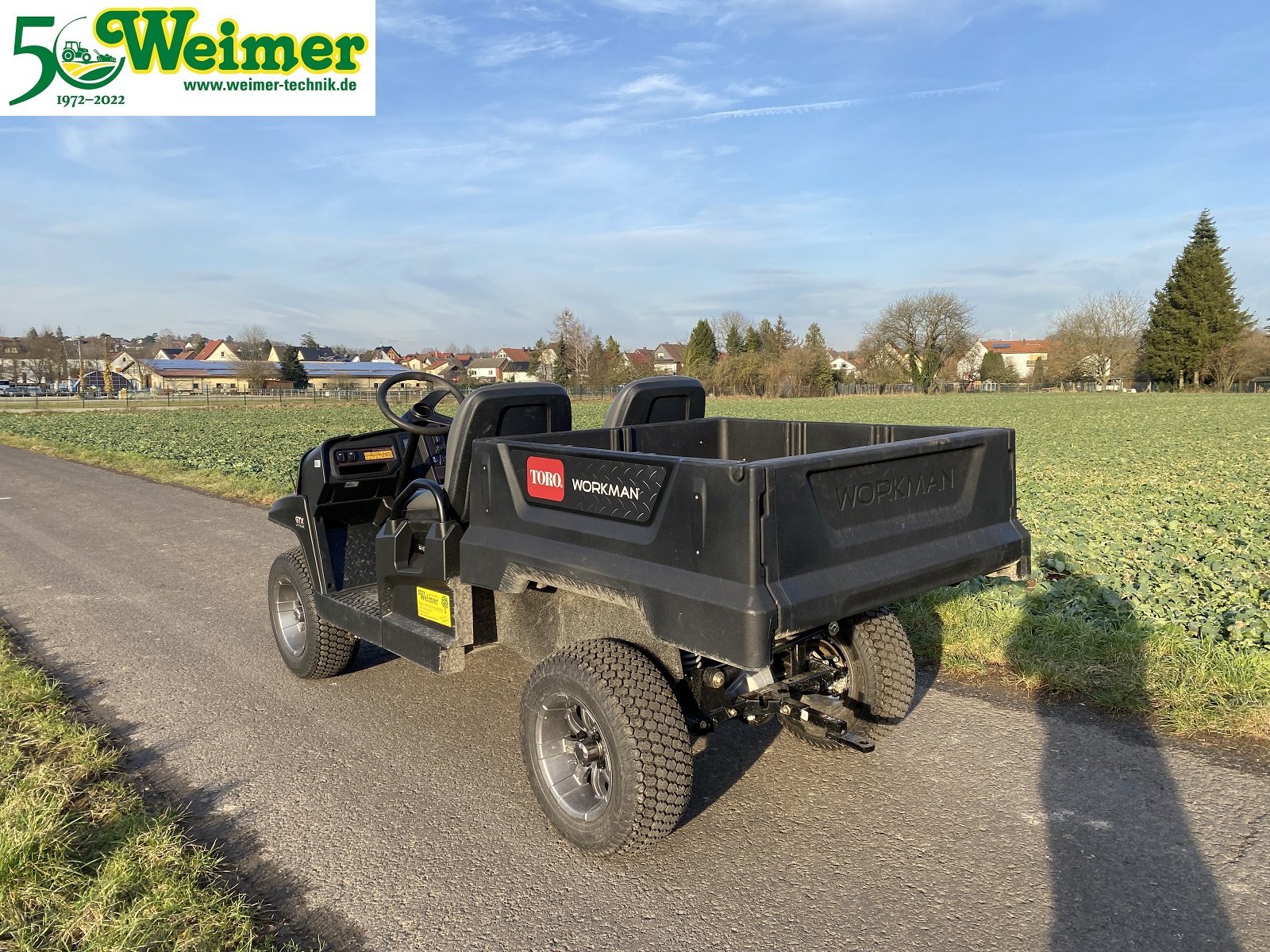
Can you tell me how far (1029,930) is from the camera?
2.47 meters

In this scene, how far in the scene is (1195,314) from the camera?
68.2 m

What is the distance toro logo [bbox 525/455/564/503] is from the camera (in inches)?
120

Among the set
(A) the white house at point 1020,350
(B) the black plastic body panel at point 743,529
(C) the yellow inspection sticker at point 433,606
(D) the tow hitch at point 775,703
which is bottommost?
(D) the tow hitch at point 775,703

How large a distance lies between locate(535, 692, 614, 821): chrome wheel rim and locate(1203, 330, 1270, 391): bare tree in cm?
7813

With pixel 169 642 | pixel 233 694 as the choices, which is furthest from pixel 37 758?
pixel 169 642

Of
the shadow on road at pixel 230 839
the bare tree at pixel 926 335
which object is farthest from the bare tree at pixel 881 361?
the shadow on road at pixel 230 839

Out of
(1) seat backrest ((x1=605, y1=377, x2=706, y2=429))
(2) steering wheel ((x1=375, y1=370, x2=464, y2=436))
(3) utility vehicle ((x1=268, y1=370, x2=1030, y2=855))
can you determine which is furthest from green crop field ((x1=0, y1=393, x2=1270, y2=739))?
(2) steering wheel ((x1=375, y1=370, x2=464, y2=436))

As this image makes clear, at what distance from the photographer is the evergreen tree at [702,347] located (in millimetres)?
82188

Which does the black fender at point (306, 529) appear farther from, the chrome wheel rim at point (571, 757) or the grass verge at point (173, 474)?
the grass verge at point (173, 474)

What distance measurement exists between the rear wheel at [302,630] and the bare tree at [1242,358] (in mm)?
77722

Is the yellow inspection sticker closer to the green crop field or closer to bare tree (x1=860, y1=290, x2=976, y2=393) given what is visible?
the green crop field

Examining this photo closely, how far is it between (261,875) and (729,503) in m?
2.00

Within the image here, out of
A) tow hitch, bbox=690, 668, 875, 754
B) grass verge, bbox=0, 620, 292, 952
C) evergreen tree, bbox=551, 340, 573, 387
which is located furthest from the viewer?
evergreen tree, bbox=551, 340, 573, 387

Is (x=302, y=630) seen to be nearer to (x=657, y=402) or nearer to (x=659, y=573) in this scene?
(x=657, y=402)
